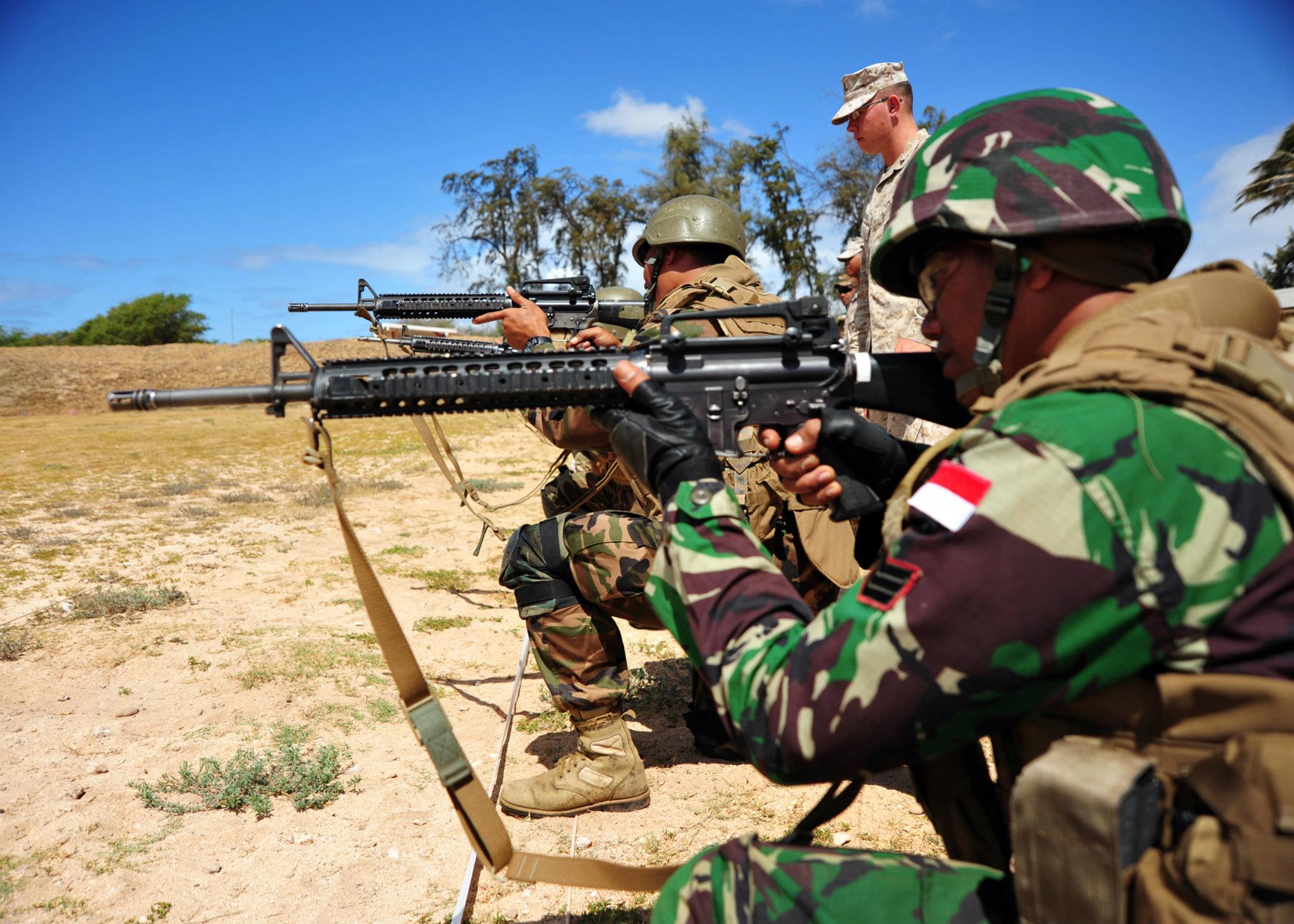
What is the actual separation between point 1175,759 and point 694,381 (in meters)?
1.60

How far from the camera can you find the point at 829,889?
1.70 metres

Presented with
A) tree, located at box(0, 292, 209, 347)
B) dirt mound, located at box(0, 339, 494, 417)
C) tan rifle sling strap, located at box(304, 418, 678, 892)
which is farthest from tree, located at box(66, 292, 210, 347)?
tan rifle sling strap, located at box(304, 418, 678, 892)

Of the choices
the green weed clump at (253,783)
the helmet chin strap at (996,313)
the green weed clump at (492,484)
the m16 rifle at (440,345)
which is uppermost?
the m16 rifle at (440,345)

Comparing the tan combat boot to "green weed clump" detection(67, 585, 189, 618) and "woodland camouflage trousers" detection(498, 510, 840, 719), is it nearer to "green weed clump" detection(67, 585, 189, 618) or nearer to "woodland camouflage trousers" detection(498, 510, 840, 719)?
"woodland camouflage trousers" detection(498, 510, 840, 719)

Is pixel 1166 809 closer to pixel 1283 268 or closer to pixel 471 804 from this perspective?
pixel 471 804

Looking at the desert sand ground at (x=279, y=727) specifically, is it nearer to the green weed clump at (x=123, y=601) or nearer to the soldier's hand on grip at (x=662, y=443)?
the green weed clump at (x=123, y=601)

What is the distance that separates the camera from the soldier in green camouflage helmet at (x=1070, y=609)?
143 centimetres

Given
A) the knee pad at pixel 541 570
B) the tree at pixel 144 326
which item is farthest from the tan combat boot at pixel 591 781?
the tree at pixel 144 326

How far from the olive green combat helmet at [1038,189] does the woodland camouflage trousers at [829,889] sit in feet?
3.73

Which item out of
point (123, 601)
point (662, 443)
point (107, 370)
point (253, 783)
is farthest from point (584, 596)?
point (107, 370)

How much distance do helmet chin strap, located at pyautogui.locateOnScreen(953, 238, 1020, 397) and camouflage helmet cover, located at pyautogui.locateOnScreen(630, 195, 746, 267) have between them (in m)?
3.02

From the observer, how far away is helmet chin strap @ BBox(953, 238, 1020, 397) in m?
1.89

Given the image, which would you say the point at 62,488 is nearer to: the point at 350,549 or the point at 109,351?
the point at 350,549

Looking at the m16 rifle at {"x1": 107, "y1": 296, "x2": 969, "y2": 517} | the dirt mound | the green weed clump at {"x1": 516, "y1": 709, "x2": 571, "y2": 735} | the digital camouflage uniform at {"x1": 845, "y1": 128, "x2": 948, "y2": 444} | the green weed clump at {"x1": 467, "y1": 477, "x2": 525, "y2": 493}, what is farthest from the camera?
the dirt mound
